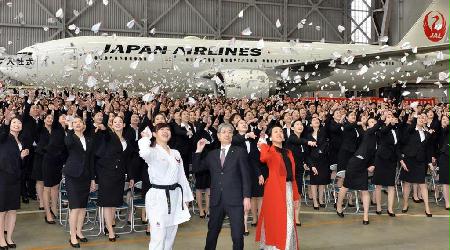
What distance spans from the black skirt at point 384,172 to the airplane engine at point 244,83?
14.7 m

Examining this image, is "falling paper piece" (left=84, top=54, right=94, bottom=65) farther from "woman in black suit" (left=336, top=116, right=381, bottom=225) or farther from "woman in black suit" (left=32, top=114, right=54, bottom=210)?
"woman in black suit" (left=336, top=116, right=381, bottom=225)

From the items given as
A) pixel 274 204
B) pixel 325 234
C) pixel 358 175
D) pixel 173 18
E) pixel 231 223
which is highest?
pixel 173 18

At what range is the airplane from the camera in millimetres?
22375

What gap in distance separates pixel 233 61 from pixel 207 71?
153 centimetres

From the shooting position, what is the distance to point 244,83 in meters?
23.7

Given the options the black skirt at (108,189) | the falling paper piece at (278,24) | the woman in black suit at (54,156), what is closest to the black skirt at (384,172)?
the black skirt at (108,189)

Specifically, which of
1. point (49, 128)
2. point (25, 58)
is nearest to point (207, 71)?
point (25, 58)

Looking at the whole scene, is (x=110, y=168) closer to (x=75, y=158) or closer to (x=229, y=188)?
(x=75, y=158)

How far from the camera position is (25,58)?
881 inches

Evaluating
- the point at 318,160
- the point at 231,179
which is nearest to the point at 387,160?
the point at 318,160

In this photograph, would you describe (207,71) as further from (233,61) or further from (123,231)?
(123,231)

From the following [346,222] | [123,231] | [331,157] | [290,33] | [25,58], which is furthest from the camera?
[290,33]

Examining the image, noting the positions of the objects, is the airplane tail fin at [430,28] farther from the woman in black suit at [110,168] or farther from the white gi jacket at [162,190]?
the white gi jacket at [162,190]

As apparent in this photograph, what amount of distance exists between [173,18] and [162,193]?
1227 inches
